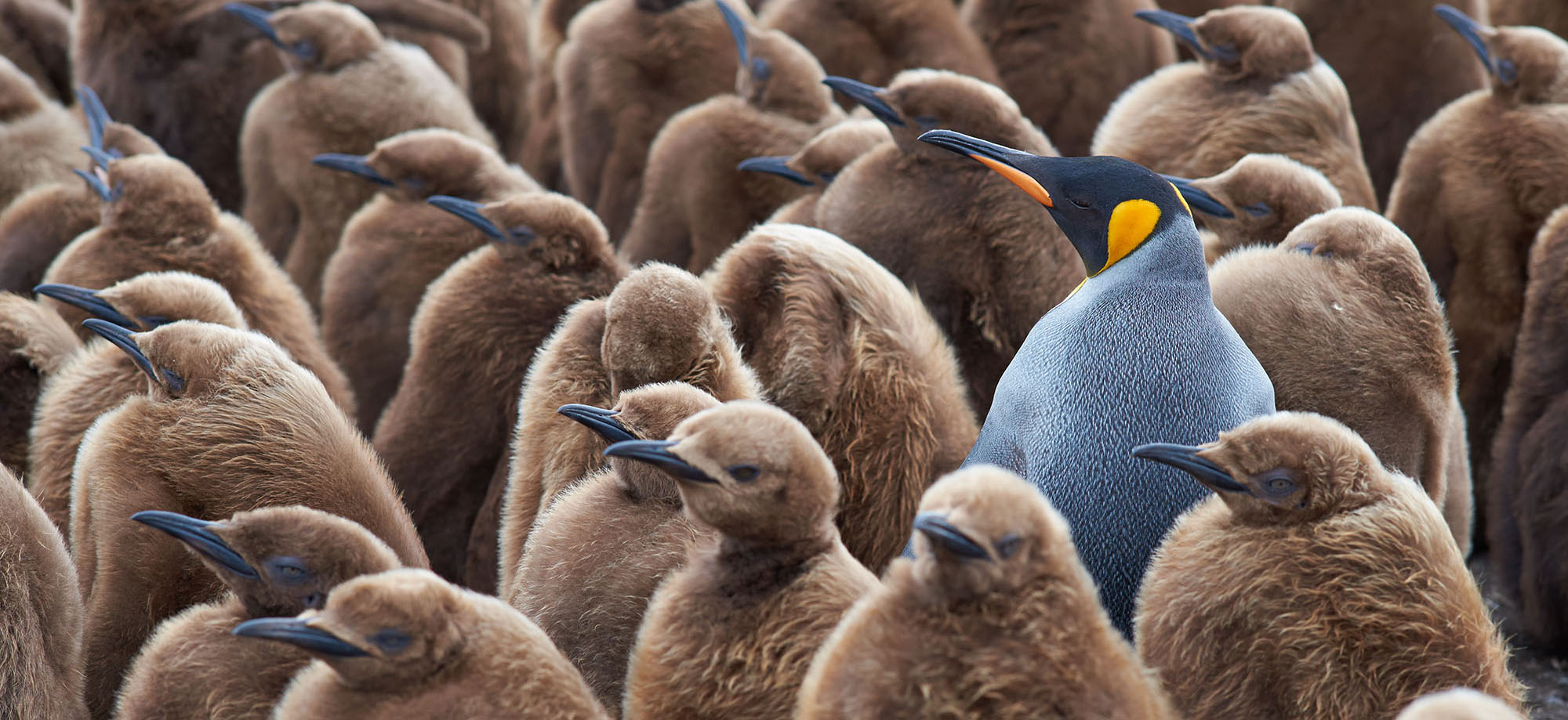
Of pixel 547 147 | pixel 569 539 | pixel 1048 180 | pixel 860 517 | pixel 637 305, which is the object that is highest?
pixel 1048 180

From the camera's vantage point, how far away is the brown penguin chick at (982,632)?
5.19 feet

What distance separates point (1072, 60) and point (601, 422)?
99.6 inches

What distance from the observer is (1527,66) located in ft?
11.0

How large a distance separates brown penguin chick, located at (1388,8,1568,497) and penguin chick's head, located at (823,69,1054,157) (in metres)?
1.04

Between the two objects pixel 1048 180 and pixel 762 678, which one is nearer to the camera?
pixel 762 678

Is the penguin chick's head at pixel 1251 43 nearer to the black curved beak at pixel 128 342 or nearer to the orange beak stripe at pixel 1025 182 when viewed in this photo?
the orange beak stripe at pixel 1025 182

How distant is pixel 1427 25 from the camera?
4016 millimetres

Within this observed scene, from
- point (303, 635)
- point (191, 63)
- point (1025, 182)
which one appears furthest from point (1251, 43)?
point (191, 63)

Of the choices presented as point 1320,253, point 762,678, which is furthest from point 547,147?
point 762,678

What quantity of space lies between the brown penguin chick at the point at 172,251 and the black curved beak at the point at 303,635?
142 centimetres

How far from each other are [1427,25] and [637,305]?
2.68 meters

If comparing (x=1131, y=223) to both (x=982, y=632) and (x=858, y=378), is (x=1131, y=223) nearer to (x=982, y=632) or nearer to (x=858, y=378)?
(x=858, y=378)

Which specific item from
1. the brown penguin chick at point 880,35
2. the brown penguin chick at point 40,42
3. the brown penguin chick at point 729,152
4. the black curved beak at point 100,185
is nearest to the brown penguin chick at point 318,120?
the black curved beak at point 100,185

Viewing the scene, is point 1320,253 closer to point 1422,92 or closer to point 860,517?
point 860,517
